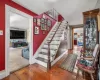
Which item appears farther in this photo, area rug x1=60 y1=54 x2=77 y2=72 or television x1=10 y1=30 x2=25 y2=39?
television x1=10 y1=30 x2=25 y2=39

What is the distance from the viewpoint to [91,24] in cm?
271

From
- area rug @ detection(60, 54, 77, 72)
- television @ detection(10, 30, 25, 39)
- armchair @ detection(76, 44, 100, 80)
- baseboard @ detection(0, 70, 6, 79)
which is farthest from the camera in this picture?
television @ detection(10, 30, 25, 39)

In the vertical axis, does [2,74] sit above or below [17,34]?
below

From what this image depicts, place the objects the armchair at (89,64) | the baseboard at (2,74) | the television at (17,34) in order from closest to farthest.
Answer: the armchair at (89,64), the baseboard at (2,74), the television at (17,34)

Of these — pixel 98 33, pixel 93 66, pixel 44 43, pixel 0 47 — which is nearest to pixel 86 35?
pixel 98 33

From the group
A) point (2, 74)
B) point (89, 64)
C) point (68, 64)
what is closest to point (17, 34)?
point (2, 74)

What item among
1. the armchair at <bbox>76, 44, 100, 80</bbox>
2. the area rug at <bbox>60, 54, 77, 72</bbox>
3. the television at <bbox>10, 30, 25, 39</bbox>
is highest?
the television at <bbox>10, 30, 25, 39</bbox>

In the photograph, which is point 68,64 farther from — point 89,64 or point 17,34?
point 17,34

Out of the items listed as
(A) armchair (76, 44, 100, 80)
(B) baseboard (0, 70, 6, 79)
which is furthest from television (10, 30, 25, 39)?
(A) armchair (76, 44, 100, 80)

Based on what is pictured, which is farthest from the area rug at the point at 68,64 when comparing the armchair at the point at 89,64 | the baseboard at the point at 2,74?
the baseboard at the point at 2,74

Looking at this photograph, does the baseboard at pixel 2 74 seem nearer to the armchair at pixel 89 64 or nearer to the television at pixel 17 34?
the armchair at pixel 89 64

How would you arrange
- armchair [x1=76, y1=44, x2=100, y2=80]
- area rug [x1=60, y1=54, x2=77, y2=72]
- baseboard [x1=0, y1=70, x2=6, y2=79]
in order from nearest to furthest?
armchair [x1=76, y1=44, x2=100, y2=80] < baseboard [x1=0, y1=70, x2=6, y2=79] < area rug [x1=60, y1=54, x2=77, y2=72]

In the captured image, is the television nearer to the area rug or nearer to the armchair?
the area rug

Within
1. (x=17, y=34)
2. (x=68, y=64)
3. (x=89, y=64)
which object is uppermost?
(x=17, y=34)
